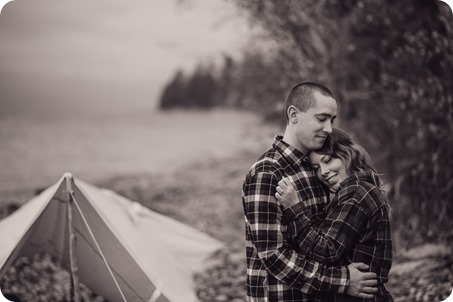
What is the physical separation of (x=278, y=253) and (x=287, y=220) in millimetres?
148

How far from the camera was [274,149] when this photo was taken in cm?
229

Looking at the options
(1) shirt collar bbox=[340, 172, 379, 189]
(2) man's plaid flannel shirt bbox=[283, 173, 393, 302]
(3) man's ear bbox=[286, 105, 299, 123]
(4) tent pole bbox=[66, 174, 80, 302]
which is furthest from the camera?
(4) tent pole bbox=[66, 174, 80, 302]

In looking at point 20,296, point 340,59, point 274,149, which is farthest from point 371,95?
point 20,296

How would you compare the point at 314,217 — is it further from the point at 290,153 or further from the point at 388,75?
the point at 388,75

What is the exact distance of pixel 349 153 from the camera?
2.29 metres

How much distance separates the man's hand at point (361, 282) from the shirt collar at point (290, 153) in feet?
1.65

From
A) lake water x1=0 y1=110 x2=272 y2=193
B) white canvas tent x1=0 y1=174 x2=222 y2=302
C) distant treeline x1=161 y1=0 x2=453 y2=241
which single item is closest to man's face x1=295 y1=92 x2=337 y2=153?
white canvas tent x1=0 y1=174 x2=222 y2=302

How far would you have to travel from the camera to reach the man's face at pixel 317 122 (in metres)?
2.25

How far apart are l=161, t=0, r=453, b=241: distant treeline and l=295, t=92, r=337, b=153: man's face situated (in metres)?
2.72

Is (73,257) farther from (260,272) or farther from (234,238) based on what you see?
(234,238)

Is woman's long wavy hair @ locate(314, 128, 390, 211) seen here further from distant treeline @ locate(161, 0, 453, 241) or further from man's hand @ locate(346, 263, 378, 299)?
distant treeline @ locate(161, 0, 453, 241)

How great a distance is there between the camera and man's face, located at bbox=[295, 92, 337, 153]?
225 cm

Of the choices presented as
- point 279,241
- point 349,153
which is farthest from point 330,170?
point 279,241

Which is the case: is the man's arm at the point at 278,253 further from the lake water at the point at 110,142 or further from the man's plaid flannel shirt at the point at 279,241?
the lake water at the point at 110,142
